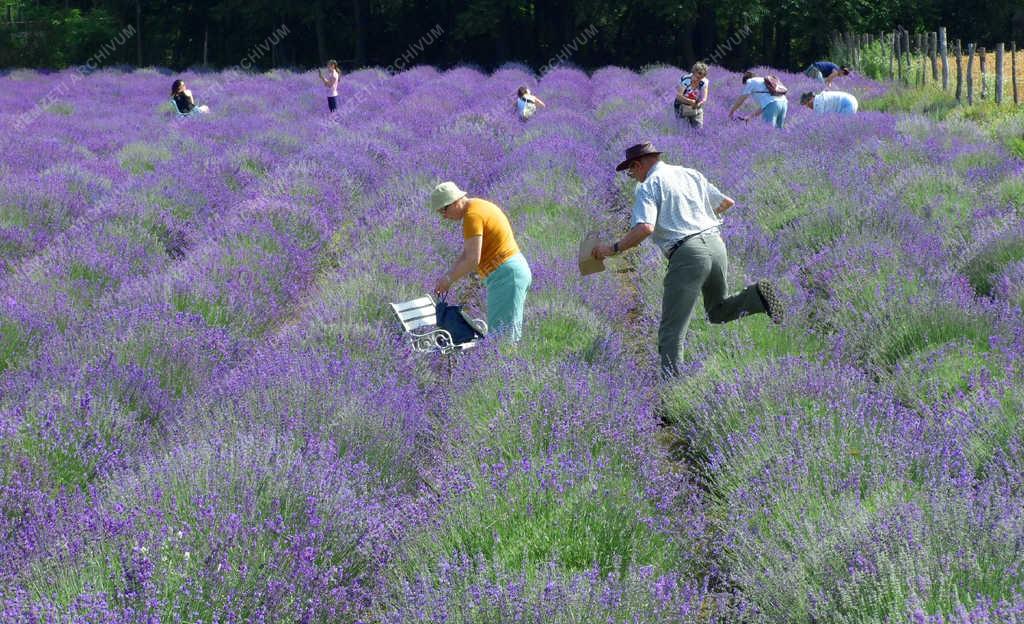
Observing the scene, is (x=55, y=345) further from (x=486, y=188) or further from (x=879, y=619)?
(x=486, y=188)

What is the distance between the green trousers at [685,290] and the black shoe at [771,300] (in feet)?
0.14

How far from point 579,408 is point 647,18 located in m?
30.1

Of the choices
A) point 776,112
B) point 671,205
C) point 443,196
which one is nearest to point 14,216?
point 443,196

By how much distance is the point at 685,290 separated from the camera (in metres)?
4.67

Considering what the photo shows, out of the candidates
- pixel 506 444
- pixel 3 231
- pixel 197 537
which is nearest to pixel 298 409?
pixel 506 444

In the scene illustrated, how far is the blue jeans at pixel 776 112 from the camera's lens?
38.7 ft

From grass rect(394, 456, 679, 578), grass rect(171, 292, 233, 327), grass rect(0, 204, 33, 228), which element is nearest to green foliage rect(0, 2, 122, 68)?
grass rect(0, 204, 33, 228)

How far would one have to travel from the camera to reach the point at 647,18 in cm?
3172

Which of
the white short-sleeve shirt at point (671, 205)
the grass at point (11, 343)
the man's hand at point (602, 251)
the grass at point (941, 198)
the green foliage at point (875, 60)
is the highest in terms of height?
the white short-sleeve shirt at point (671, 205)

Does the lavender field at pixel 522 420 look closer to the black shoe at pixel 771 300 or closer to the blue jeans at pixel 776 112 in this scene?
the black shoe at pixel 771 300

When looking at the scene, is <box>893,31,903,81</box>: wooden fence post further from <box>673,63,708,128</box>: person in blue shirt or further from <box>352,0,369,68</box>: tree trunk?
<box>352,0,369,68</box>: tree trunk

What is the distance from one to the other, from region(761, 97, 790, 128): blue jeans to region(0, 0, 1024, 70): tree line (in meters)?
16.1

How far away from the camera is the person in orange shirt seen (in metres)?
4.82

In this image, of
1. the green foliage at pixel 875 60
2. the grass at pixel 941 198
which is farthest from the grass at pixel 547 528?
the green foliage at pixel 875 60
